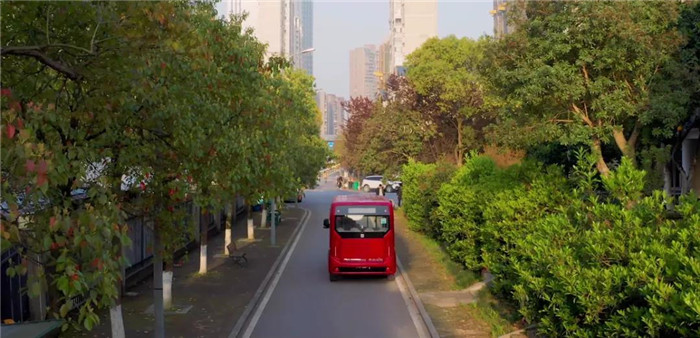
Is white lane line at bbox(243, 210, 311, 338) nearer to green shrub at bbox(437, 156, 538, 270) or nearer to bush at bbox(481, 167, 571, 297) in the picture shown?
bush at bbox(481, 167, 571, 297)

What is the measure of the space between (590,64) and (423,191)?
42.7 feet

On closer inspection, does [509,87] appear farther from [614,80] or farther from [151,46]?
[151,46]

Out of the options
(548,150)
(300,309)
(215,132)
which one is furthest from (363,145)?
(215,132)

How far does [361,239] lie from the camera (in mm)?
20516

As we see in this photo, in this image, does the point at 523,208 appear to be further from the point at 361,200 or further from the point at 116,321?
the point at 361,200

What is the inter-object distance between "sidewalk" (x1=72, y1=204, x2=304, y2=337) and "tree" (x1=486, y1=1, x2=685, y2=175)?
8803 mm

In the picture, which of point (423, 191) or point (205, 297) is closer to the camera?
point (205, 297)

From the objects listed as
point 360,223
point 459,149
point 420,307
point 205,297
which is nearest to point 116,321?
point 205,297

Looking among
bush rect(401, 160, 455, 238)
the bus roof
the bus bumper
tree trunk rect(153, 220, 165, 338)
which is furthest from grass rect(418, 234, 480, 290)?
tree trunk rect(153, 220, 165, 338)

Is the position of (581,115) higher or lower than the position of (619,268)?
higher

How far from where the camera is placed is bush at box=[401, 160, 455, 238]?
91.1ft

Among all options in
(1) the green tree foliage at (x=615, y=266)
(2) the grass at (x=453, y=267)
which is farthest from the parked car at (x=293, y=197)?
(2) the grass at (x=453, y=267)

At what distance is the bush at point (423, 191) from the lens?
27.8 m

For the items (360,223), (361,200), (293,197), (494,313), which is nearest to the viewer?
(494,313)
